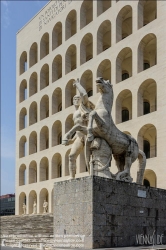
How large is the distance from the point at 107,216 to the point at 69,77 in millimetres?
29518

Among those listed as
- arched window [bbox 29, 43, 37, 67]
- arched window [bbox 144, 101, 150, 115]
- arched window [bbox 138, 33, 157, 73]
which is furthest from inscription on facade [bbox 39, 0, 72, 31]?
arched window [bbox 144, 101, 150, 115]

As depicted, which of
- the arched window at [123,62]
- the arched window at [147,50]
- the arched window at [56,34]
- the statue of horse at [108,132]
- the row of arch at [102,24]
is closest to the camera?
the statue of horse at [108,132]

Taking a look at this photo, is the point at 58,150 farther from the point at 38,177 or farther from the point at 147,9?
the point at 147,9

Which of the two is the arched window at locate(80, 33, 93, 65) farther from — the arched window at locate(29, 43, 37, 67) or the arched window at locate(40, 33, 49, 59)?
the arched window at locate(29, 43, 37, 67)

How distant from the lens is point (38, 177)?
47688 millimetres

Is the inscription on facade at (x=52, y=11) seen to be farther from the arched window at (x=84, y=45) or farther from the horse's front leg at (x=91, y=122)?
the horse's front leg at (x=91, y=122)

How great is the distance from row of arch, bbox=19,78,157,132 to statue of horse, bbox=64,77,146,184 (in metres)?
16.3

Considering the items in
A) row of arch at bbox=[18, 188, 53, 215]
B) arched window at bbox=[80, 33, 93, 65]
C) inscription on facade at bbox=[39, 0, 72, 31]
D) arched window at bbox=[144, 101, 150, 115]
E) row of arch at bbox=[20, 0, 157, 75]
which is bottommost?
row of arch at bbox=[18, 188, 53, 215]

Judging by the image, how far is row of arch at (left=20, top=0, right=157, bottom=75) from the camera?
37.4 metres

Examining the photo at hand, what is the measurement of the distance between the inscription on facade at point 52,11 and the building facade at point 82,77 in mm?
114

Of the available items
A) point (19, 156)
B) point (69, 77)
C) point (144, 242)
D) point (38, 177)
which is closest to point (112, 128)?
point (144, 242)

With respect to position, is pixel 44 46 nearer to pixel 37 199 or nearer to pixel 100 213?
pixel 37 199

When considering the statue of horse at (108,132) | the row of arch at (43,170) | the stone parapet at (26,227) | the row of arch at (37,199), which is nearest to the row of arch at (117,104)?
the row of arch at (43,170)

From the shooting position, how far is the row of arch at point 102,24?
3744 cm
